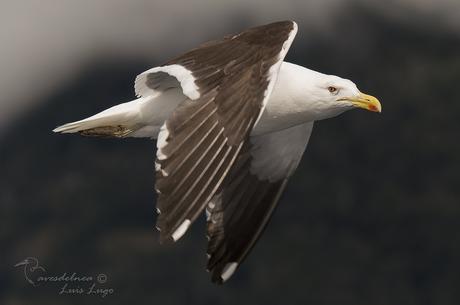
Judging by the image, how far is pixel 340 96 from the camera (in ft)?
56.6

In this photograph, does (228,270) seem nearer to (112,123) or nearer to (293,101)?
(112,123)

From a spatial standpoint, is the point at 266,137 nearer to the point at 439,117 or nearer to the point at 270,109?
the point at 270,109

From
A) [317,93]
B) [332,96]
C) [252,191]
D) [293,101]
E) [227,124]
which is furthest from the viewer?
[252,191]

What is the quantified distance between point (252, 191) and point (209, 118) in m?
5.29

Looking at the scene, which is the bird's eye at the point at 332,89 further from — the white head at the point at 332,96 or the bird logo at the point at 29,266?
the bird logo at the point at 29,266

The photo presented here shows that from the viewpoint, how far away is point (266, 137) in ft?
65.1

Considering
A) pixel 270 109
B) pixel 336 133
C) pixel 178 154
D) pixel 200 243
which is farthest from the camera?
pixel 336 133

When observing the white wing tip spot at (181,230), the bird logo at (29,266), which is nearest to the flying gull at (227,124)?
the white wing tip spot at (181,230)

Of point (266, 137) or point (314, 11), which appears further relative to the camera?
point (314, 11)

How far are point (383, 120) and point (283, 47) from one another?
6224 centimetres

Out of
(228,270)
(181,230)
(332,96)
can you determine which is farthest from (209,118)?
(228,270)

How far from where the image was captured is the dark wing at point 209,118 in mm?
13836

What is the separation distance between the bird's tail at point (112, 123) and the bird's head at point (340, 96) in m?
2.72

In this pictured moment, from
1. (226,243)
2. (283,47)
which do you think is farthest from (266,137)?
(283,47)
